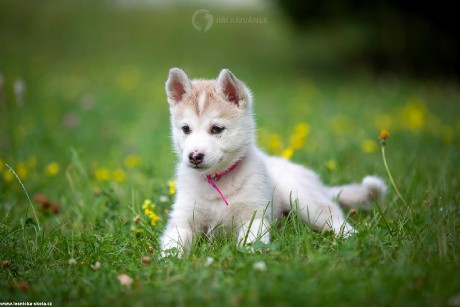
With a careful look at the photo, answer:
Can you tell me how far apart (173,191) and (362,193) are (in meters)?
1.60

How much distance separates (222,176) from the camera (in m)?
Result: 3.56

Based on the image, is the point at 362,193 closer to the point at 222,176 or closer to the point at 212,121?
the point at 222,176

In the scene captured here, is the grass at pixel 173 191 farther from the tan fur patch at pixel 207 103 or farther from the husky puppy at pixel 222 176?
the tan fur patch at pixel 207 103

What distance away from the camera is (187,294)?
7.70 ft

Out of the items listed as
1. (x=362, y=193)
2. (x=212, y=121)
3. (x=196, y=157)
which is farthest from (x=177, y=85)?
(x=362, y=193)

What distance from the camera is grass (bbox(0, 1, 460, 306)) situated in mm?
2447

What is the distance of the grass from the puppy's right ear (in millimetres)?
794

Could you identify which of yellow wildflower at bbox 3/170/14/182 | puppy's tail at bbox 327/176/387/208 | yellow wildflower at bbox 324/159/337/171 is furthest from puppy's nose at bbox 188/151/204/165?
yellow wildflower at bbox 3/170/14/182

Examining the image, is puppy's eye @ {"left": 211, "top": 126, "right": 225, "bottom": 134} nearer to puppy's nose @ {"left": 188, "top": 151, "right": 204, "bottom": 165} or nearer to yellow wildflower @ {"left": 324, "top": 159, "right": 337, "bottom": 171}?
puppy's nose @ {"left": 188, "top": 151, "right": 204, "bottom": 165}

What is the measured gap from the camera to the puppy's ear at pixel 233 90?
347 cm

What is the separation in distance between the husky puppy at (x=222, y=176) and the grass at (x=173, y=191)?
17 cm

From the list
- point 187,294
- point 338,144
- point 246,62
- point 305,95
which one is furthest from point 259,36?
point 187,294

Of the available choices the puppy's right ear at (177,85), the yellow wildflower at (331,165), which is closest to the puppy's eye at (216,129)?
the puppy's right ear at (177,85)

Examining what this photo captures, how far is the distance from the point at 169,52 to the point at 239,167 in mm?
14392
